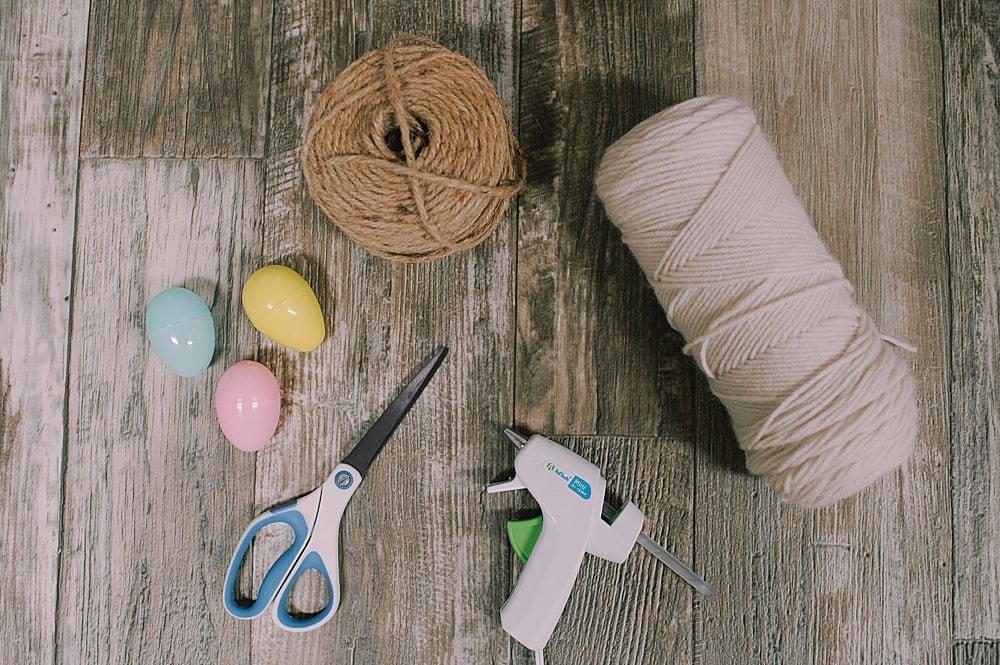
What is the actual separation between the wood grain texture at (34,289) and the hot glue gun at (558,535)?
550 mm

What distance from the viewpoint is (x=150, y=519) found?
2.62ft

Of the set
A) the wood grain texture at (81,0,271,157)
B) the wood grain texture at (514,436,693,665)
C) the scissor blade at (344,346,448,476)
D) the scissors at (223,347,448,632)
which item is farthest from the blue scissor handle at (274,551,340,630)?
the wood grain texture at (81,0,271,157)

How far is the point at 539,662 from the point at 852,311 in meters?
0.48

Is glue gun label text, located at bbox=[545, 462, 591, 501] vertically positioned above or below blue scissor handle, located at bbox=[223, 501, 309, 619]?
above

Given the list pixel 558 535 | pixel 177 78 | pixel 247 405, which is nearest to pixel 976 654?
pixel 558 535

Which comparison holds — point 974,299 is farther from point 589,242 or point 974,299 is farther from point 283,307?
point 283,307

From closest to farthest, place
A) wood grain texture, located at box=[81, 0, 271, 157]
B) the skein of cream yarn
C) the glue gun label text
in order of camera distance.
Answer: the skein of cream yarn < the glue gun label text < wood grain texture, located at box=[81, 0, 271, 157]

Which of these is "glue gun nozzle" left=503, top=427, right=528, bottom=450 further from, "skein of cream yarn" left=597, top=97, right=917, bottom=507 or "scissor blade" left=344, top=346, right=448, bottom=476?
"skein of cream yarn" left=597, top=97, right=917, bottom=507

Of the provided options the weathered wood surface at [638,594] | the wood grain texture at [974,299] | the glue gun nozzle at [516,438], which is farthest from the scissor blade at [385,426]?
the wood grain texture at [974,299]

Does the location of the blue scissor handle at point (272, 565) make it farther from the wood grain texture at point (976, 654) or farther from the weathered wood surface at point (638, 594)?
the wood grain texture at point (976, 654)

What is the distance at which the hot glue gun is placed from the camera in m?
0.72

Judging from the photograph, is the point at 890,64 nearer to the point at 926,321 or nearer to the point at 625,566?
the point at 926,321

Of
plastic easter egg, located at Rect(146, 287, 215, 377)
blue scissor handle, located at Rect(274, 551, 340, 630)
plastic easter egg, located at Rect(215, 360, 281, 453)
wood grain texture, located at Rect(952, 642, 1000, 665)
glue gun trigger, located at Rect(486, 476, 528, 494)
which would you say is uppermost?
plastic easter egg, located at Rect(146, 287, 215, 377)

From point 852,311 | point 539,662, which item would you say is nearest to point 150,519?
point 539,662
